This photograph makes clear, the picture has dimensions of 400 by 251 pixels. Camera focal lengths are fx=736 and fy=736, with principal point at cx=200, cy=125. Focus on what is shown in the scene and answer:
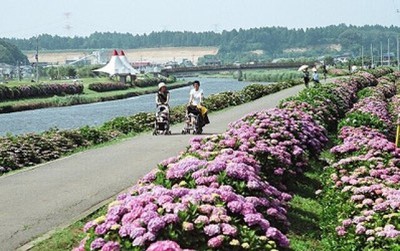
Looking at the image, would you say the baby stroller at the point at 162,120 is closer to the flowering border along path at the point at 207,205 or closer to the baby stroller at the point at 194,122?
the baby stroller at the point at 194,122

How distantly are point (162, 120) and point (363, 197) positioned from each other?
452 inches

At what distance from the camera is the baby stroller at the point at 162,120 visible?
20.4 meters

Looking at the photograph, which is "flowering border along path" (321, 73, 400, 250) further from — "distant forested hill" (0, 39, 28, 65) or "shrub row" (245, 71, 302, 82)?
"distant forested hill" (0, 39, 28, 65)

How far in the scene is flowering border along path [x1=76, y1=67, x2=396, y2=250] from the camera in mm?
6148

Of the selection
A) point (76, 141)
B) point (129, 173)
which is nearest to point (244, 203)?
point (129, 173)

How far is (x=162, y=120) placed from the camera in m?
20.4

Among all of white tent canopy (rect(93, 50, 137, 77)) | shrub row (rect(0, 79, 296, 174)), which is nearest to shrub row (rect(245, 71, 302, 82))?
white tent canopy (rect(93, 50, 137, 77))

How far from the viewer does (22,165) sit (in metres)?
15.8

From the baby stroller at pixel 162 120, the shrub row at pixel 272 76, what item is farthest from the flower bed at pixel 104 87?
the baby stroller at pixel 162 120

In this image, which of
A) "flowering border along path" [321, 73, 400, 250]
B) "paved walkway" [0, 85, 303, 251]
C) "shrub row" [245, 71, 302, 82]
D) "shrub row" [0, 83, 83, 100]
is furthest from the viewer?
"shrub row" [245, 71, 302, 82]

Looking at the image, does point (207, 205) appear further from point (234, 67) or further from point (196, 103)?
point (234, 67)

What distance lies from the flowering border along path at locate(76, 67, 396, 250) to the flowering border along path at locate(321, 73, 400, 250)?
2.48 ft

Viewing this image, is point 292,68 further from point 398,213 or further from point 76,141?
point 398,213

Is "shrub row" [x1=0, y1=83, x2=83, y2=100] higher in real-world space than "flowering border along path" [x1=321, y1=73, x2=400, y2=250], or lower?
lower
